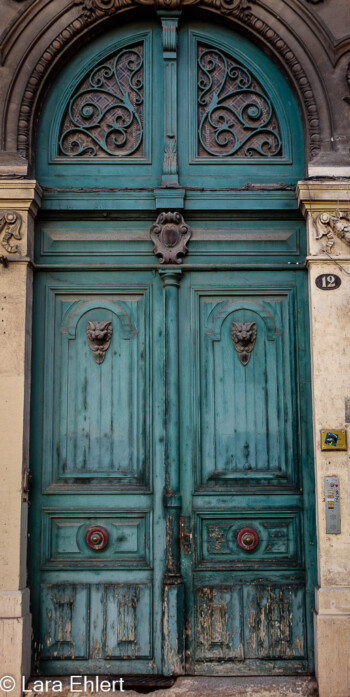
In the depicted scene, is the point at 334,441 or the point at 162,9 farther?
the point at 162,9

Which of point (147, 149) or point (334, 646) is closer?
point (334, 646)

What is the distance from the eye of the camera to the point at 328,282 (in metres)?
4.85

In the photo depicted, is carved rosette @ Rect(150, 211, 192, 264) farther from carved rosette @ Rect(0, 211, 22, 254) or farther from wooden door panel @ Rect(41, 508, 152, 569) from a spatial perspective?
wooden door panel @ Rect(41, 508, 152, 569)

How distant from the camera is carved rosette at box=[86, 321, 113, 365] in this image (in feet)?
16.5

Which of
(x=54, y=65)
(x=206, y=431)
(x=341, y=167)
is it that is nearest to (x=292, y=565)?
(x=206, y=431)

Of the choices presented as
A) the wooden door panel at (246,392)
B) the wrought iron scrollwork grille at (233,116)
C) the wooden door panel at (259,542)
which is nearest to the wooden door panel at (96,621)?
the wooden door panel at (259,542)

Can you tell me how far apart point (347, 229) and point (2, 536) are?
3239 millimetres

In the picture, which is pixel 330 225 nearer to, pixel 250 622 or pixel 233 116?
pixel 233 116

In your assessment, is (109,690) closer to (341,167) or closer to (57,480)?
(57,480)

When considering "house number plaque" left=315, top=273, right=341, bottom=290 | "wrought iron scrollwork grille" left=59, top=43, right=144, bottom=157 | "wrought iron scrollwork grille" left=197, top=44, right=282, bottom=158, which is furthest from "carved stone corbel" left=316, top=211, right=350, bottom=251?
"wrought iron scrollwork grille" left=59, top=43, right=144, bottom=157

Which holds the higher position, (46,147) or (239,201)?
(46,147)

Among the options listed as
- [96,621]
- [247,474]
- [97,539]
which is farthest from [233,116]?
[96,621]

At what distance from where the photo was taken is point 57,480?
4.96m

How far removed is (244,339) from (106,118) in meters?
2.05
